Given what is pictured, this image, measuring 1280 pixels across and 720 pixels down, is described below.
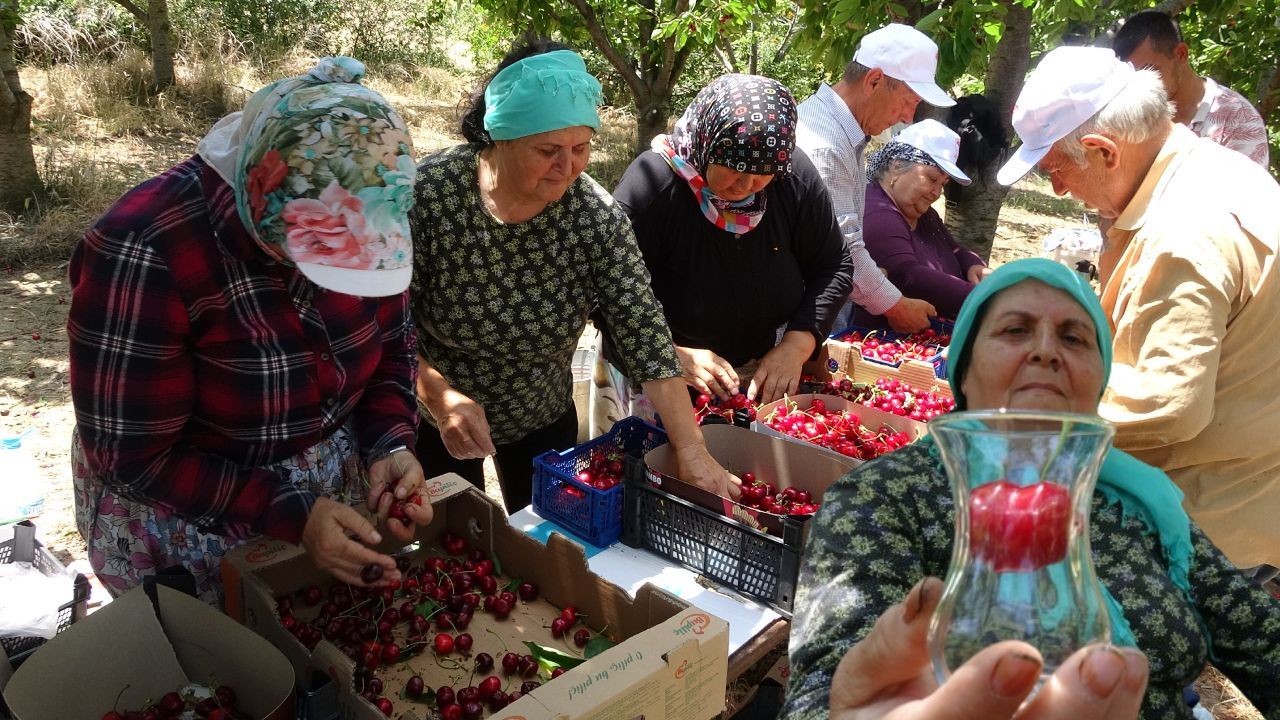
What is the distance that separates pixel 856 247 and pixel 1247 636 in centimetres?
252

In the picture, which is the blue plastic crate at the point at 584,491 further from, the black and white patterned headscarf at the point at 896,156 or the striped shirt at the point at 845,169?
the black and white patterned headscarf at the point at 896,156

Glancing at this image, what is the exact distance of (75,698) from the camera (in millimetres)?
1727

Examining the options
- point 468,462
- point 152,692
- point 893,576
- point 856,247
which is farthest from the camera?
point 856,247

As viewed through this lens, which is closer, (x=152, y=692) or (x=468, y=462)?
(x=152, y=692)

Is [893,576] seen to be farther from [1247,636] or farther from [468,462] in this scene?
[468,462]

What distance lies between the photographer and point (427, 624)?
210cm

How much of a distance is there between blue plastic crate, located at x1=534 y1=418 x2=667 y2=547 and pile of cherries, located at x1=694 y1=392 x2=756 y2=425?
333 millimetres

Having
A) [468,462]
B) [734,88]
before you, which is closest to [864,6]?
[734,88]

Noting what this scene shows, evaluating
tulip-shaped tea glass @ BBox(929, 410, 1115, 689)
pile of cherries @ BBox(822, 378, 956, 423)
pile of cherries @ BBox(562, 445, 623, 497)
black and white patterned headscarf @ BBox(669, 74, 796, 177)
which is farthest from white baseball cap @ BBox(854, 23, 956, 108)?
tulip-shaped tea glass @ BBox(929, 410, 1115, 689)

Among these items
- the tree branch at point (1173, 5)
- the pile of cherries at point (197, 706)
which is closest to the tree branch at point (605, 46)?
the tree branch at point (1173, 5)

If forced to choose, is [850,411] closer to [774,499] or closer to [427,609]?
[774,499]

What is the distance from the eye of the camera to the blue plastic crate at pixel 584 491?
251 cm

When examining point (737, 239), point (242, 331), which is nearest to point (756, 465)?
point (737, 239)

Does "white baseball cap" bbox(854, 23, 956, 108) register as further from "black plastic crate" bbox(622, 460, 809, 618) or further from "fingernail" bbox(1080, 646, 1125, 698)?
"fingernail" bbox(1080, 646, 1125, 698)
